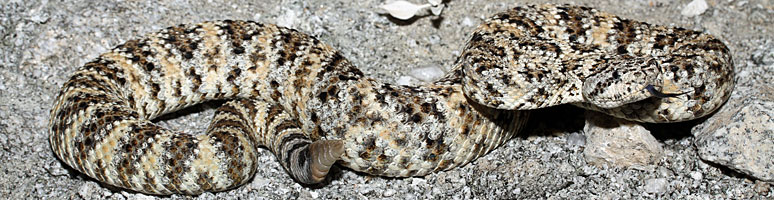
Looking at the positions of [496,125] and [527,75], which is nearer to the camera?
[527,75]

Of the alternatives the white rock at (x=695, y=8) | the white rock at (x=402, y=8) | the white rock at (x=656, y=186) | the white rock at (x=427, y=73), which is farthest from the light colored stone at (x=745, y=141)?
the white rock at (x=402, y=8)

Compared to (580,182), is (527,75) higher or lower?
higher

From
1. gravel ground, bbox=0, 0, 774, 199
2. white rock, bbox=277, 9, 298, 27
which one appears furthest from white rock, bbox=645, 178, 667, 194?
white rock, bbox=277, 9, 298, 27

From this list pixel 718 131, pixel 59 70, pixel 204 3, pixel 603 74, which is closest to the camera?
pixel 603 74

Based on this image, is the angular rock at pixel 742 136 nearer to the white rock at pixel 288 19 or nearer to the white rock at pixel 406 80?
the white rock at pixel 406 80

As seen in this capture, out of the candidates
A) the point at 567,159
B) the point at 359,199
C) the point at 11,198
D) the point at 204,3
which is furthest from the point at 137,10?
the point at 567,159

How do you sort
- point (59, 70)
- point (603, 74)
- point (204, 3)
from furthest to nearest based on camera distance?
point (204, 3) < point (59, 70) < point (603, 74)

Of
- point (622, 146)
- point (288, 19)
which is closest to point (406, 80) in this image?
point (288, 19)

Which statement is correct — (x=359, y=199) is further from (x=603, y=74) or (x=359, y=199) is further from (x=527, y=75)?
(x=603, y=74)

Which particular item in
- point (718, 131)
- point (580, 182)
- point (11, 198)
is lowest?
point (11, 198)
